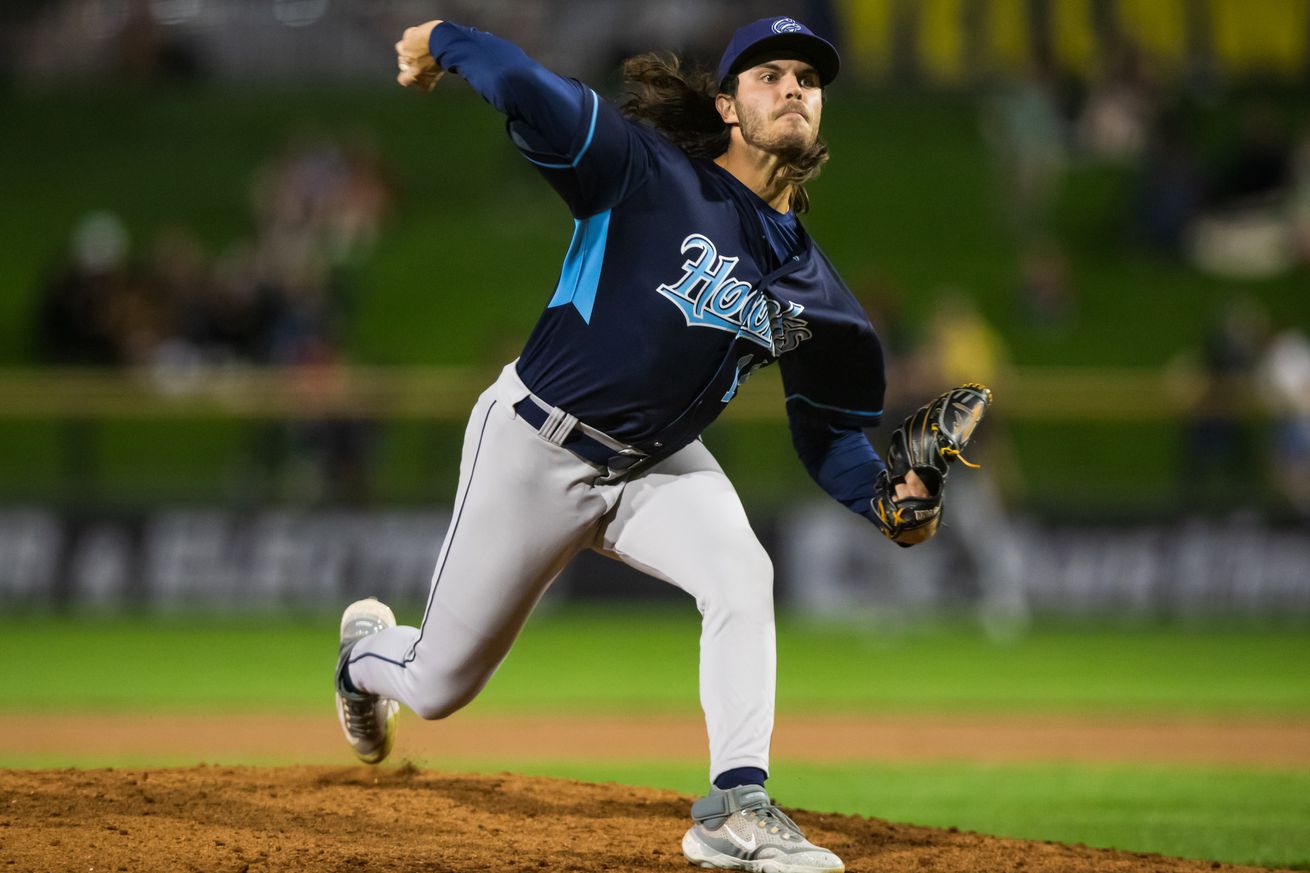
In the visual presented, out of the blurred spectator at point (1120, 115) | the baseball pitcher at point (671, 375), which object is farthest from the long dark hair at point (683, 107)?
the blurred spectator at point (1120, 115)

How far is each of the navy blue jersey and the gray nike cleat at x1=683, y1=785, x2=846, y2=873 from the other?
929 millimetres

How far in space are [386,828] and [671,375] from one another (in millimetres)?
1490

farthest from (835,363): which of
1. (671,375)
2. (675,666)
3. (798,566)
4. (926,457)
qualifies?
(798,566)

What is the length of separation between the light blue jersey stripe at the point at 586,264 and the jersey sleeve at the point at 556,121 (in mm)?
42

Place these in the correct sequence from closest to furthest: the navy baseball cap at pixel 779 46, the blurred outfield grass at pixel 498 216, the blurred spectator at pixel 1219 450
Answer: the navy baseball cap at pixel 779 46
the blurred spectator at pixel 1219 450
the blurred outfield grass at pixel 498 216

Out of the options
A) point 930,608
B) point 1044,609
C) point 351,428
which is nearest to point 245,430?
point 351,428

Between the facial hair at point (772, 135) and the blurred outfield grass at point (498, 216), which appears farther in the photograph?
the blurred outfield grass at point (498, 216)

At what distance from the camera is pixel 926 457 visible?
4.16 metres

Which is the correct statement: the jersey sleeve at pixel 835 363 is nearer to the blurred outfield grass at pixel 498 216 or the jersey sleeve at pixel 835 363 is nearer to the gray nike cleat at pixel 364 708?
the gray nike cleat at pixel 364 708

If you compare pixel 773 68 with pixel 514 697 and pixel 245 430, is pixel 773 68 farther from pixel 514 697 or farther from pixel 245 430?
pixel 245 430

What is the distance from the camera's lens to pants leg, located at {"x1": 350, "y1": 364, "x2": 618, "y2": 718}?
4230 millimetres

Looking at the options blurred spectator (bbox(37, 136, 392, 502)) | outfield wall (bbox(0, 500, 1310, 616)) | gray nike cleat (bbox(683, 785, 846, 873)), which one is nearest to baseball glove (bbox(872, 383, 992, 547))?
gray nike cleat (bbox(683, 785, 846, 873))

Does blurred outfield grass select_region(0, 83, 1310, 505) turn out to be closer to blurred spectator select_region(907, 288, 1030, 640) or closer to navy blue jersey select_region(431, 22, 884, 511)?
blurred spectator select_region(907, 288, 1030, 640)

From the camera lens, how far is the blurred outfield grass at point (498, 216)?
56.6 ft
